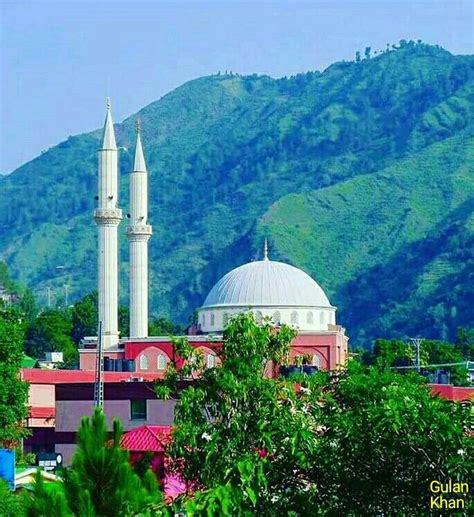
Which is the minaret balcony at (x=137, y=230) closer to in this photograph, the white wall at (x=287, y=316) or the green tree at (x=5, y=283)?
the white wall at (x=287, y=316)

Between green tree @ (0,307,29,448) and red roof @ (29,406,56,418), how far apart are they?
7007 mm

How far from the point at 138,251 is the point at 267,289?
23.3ft

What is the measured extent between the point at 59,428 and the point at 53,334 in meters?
63.5

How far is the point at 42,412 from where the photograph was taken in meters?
62.6

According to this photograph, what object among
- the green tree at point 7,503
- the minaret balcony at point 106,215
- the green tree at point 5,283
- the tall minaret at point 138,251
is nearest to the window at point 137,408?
the minaret balcony at point 106,215

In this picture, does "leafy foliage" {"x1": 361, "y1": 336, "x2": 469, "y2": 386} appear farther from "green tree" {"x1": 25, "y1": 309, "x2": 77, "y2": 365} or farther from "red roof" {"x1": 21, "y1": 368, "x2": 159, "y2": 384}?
"green tree" {"x1": 25, "y1": 309, "x2": 77, "y2": 365}

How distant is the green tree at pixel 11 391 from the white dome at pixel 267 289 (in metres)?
27.7

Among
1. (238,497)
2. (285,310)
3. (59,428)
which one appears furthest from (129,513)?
(285,310)

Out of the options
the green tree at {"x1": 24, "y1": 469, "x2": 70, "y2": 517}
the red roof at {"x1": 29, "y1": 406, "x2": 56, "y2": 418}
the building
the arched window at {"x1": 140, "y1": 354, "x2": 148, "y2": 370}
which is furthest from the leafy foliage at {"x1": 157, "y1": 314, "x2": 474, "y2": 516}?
the arched window at {"x1": 140, "y1": 354, "x2": 148, "y2": 370}

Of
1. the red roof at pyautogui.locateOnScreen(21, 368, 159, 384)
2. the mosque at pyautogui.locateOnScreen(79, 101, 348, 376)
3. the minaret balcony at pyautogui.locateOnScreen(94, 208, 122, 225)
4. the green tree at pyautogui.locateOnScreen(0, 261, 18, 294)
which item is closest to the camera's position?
the red roof at pyautogui.locateOnScreen(21, 368, 159, 384)

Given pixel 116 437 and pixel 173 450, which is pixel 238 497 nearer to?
pixel 116 437

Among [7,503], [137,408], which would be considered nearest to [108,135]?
[137,408]

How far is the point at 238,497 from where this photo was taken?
18.1 m

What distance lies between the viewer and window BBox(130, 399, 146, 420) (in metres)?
52.4
